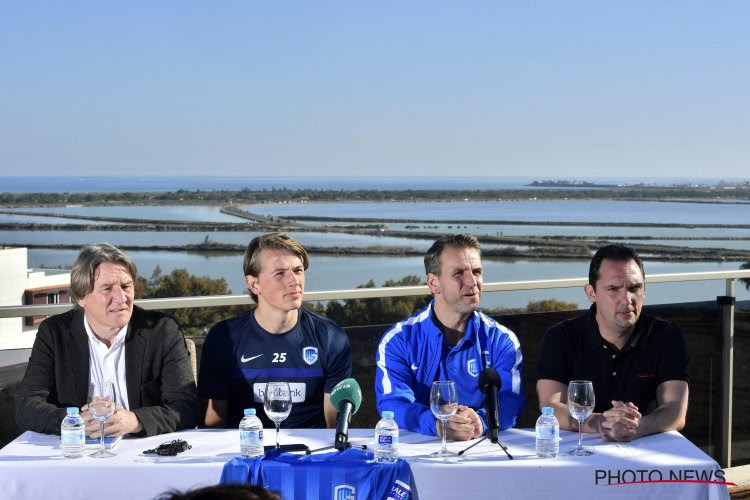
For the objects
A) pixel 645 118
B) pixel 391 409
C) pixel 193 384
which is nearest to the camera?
pixel 391 409

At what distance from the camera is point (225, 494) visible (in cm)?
80

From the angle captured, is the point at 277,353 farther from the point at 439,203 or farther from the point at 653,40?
the point at 439,203

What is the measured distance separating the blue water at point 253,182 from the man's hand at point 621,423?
119 ft

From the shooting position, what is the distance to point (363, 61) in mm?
33844

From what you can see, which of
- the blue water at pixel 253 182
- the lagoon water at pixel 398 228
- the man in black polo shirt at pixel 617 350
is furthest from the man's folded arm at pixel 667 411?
the blue water at pixel 253 182

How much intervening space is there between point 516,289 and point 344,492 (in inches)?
90.0

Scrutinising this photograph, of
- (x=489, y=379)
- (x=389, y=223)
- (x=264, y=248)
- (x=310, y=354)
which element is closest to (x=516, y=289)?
(x=310, y=354)

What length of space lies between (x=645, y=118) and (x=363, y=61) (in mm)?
13957

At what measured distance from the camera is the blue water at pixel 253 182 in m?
38.3

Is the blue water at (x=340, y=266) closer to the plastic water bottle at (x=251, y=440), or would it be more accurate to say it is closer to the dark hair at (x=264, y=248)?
the dark hair at (x=264, y=248)

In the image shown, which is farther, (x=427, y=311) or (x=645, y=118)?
(x=645, y=118)

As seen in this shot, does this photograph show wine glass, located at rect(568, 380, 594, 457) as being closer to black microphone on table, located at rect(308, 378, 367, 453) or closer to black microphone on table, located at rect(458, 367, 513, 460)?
black microphone on table, located at rect(458, 367, 513, 460)

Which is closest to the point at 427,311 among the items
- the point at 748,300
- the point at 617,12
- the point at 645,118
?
the point at 748,300

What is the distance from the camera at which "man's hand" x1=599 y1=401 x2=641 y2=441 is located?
2.69 meters
